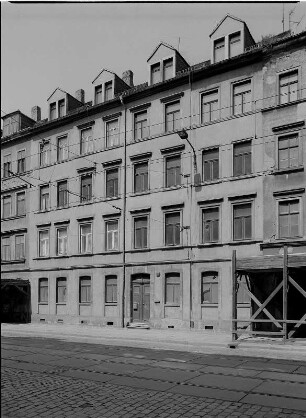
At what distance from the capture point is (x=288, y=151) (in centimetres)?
2020

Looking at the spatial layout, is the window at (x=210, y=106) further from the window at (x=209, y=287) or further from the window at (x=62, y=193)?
the window at (x=62, y=193)

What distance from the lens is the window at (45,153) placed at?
29.5 m

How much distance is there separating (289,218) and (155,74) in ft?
37.0

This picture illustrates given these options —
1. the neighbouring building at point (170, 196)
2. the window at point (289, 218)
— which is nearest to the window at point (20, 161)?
the neighbouring building at point (170, 196)

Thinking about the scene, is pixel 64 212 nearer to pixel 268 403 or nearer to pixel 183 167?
pixel 183 167

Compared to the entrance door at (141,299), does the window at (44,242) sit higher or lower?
higher

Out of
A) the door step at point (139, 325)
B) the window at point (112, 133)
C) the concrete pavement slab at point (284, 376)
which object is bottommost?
the door step at point (139, 325)

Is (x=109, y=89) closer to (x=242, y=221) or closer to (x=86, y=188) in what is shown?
(x=86, y=188)

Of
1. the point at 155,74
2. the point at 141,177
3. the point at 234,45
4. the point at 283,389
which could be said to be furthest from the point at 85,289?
the point at 283,389

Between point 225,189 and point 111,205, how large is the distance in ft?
23.1

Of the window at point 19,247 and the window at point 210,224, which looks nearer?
the window at point 210,224

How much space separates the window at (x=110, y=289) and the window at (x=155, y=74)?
11.5 metres

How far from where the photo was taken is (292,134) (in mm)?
20062

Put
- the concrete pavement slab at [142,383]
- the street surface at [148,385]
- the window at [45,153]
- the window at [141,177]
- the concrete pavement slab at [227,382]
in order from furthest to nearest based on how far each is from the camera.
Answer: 1. the window at [45,153]
2. the window at [141,177]
3. the concrete pavement slab at [227,382]
4. the concrete pavement slab at [142,383]
5. the street surface at [148,385]
